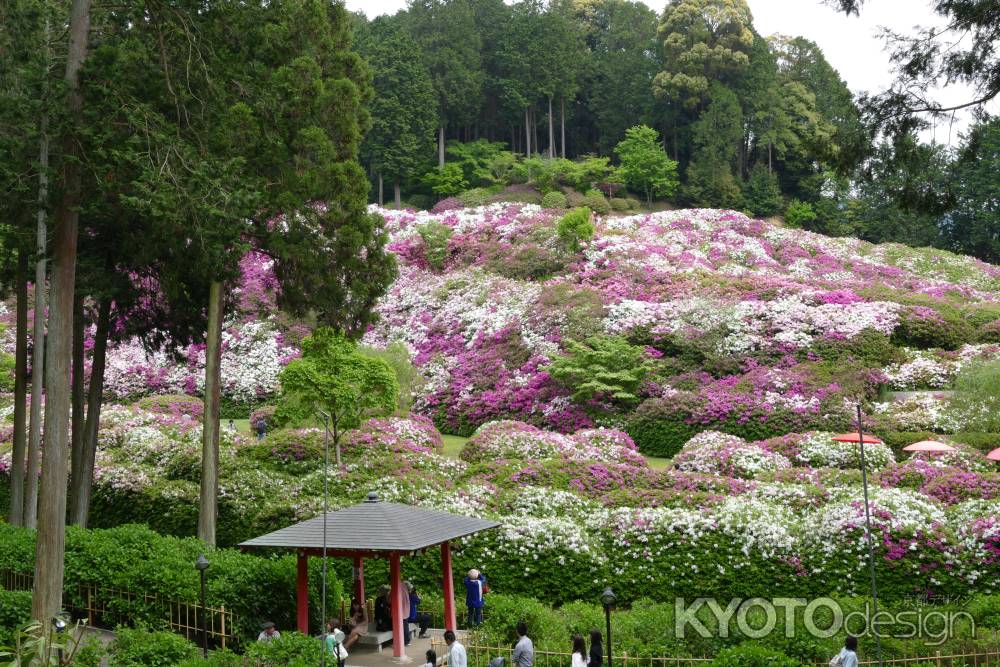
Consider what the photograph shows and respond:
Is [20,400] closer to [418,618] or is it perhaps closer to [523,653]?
[418,618]

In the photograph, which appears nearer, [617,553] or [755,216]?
[617,553]

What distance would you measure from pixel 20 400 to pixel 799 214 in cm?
4577

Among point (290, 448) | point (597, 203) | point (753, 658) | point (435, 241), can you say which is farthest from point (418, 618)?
point (597, 203)

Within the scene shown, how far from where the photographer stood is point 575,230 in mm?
39906

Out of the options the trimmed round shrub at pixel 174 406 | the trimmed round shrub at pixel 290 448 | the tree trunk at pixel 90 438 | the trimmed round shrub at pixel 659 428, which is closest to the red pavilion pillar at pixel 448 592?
the trimmed round shrub at pixel 290 448

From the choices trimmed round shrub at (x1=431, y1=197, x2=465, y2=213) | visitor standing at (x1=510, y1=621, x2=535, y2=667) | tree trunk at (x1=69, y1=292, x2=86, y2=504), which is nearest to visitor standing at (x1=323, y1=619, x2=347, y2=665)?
visitor standing at (x1=510, y1=621, x2=535, y2=667)

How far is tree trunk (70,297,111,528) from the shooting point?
1939 cm

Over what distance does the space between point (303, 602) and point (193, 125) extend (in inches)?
306

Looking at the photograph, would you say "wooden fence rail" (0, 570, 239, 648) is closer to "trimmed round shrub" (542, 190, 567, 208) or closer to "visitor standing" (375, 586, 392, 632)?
"visitor standing" (375, 586, 392, 632)

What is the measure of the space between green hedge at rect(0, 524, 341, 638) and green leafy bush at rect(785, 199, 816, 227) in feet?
152

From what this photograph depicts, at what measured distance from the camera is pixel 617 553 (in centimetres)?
1644

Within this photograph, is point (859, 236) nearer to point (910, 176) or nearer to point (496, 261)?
point (496, 261)

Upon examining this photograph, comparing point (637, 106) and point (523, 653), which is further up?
point (637, 106)

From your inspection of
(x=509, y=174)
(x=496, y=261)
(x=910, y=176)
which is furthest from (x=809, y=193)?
(x=910, y=176)
